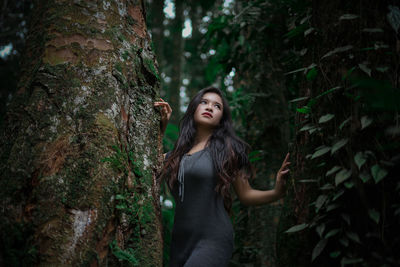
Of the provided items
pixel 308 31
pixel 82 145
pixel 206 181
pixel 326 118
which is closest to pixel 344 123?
pixel 326 118

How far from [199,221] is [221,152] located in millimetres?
662

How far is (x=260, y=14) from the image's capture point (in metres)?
3.99

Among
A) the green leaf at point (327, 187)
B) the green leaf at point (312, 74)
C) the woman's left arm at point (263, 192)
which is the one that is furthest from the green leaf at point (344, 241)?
the green leaf at point (312, 74)

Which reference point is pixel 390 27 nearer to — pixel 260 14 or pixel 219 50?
pixel 260 14

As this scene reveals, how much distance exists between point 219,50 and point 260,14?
917 mm

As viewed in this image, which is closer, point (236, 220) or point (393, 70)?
point (393, 70)

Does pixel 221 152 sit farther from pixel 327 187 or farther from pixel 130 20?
pixel 130 20

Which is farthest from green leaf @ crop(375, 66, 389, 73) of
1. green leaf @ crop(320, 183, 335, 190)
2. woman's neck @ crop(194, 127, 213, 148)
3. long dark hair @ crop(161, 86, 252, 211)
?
woman's neck @ crop(194, 127, 213, 148)

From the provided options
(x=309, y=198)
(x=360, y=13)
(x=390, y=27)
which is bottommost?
(x=309, y=198)

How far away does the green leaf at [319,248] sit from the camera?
1.74 meters

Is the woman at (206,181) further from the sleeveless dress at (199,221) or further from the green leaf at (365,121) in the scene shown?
the green leaf at (365,121)

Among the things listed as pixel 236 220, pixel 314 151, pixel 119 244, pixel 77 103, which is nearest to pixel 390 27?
pixel 314 151

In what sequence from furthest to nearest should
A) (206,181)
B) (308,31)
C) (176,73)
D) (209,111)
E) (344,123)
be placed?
1. (176,73)
2. (209,111)
3. (206,181)
4. (308,31)
5. (344,123)

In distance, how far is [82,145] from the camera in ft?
5.51
